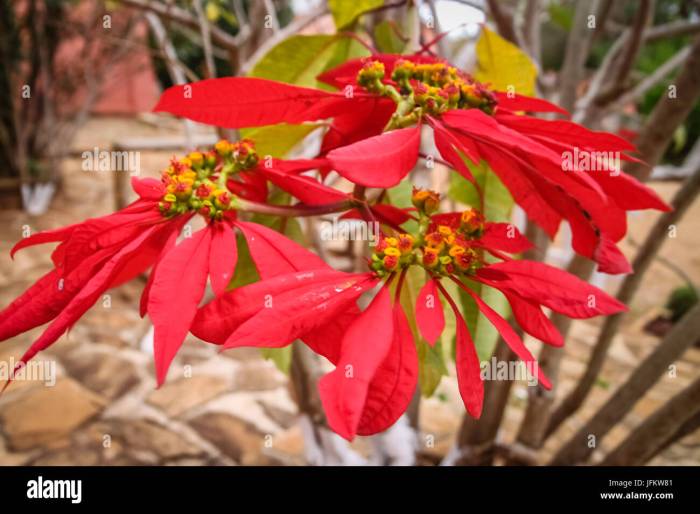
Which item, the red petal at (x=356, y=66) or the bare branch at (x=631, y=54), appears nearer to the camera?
the red petal at (x=356, y=66)

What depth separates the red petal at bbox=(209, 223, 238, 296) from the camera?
0.30 metres

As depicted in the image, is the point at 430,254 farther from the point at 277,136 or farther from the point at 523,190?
the point at 277,136

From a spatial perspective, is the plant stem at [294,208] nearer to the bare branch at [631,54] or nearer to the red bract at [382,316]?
the red bract at [382,316]

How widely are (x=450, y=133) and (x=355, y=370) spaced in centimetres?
14

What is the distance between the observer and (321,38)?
56 centimetres

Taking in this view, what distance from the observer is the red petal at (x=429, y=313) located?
303 millimetres

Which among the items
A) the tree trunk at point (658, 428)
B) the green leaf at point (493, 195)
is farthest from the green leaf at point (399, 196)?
the tree trunk at point (658, 428)

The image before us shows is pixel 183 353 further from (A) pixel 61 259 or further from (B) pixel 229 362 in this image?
(A) pixel 61 259

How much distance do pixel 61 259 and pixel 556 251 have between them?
3.19 m

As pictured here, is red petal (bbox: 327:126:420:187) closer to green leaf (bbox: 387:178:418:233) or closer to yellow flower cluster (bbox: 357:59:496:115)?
yellow flower cluster (bbox: 357:59:496:115)

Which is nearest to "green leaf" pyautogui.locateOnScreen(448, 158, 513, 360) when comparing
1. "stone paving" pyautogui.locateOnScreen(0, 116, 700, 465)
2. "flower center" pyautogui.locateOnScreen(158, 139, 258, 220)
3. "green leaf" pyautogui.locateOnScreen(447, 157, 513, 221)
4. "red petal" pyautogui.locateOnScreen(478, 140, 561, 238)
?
"green leaf" pyautogui.locateOnScreen(447, 157, 513, 221)

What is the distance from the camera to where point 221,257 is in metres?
0.31

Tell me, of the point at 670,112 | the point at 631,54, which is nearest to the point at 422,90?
the point at 670,112

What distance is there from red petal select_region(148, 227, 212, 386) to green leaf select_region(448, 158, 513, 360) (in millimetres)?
262
